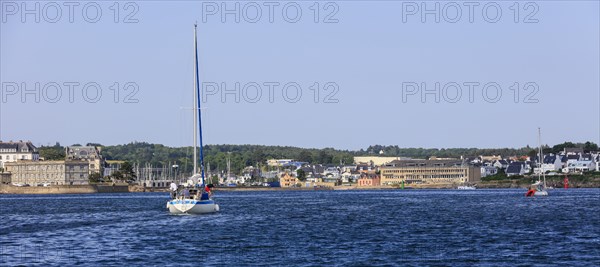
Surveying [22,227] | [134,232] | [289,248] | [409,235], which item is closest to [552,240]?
[409,235]

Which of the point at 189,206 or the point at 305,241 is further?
the point at 189,206

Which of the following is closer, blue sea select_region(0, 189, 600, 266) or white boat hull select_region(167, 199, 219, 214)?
blue sea select_region(0, 189, 600, 266)

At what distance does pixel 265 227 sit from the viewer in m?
61.7

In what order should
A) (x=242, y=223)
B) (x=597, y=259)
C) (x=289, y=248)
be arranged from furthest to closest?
(x=242, y=223)
(x=289, y=248)
(x=597, y=259)

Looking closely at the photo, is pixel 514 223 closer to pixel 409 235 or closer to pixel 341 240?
pixel 409 235

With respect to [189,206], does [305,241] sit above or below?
below

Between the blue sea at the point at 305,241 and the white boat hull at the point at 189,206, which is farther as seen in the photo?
the white boat hull at the point at 189,206

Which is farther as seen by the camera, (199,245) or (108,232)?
(108,232)

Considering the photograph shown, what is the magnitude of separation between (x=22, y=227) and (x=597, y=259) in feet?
124

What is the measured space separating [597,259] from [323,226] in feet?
81.3

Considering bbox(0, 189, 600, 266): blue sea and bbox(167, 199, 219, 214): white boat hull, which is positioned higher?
bbox(167, 199, 219, 214): white boat hull

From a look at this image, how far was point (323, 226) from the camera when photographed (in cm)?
6197

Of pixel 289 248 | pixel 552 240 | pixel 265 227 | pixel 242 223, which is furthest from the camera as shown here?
pixel 242 223

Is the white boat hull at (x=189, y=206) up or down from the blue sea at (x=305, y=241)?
up
